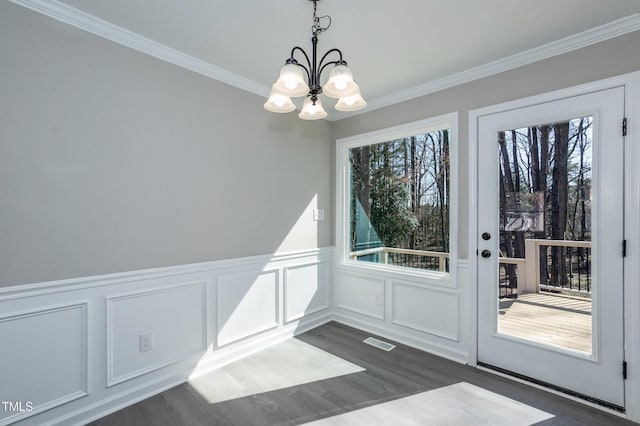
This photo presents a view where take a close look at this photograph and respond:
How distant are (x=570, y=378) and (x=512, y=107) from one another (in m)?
2.07

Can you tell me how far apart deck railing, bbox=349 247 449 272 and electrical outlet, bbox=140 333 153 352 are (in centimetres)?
223

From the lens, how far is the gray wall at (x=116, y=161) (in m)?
1.71

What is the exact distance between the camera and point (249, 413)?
6.51 feet

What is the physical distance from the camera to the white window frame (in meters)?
2.75

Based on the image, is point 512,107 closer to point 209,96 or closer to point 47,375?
point 209,96

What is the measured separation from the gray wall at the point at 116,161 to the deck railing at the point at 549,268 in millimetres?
2126

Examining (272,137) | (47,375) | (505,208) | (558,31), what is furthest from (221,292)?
(558,31)

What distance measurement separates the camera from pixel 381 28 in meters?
2.02

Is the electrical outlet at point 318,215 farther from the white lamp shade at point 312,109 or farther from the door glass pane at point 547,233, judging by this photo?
the door glass pane at point 547,233

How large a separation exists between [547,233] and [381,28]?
6.42ft

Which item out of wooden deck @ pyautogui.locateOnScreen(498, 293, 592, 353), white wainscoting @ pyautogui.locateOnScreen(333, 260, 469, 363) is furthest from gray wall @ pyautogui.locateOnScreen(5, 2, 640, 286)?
wooden deck @ pyautogui.locateOnScreen(498, 293, 592, 353)

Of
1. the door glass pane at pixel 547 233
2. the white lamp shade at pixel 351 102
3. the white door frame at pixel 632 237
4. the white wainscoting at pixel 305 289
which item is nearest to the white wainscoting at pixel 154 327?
the white wainscoting at pixel 305 289

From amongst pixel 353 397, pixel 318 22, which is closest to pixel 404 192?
pixel 318 22

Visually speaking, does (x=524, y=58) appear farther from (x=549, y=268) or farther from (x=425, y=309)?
(x=425, y=309)
